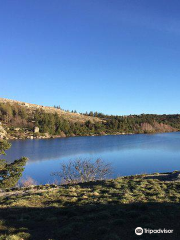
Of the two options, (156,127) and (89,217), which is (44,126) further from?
(89,217)

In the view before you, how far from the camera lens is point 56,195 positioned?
50.0 ft

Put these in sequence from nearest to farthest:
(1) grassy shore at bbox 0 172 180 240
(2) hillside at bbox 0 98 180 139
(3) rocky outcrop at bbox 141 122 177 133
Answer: (1) grassy shore at bbox 0 172 180 240, (2) hillside at bbox 0 98 180 139, (3) rocky outcrop at bbox 141 122 177 133

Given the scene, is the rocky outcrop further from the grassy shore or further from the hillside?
the grassy shore

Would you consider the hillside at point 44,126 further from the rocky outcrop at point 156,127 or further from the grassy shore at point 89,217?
the grassy shore at point 89,217

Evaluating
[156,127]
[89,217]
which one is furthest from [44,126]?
[89,217]

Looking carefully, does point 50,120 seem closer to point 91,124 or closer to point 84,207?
point 91,124

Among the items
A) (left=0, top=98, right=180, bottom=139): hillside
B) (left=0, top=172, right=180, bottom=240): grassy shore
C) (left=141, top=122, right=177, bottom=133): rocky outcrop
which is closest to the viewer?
(left=0, top=172, right=180, bottom=240): grassy shore

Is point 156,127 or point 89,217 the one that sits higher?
point 156,127

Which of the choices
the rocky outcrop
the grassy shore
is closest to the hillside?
the rocky outcrop

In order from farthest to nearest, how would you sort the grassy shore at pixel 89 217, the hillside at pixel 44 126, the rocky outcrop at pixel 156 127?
1. the rocky outcrop at pixel 156 127
2. the hillside at pixel 44 126
3. the grassy shore at pixel 89 217

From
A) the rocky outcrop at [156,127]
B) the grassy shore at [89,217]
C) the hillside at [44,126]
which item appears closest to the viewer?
the grassy shore at [89,217]

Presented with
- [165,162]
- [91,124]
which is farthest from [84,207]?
[91,124]

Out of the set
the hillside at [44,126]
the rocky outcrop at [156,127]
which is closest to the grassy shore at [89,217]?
the hillside at [44,126]

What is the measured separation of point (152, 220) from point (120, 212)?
164 centimetres
